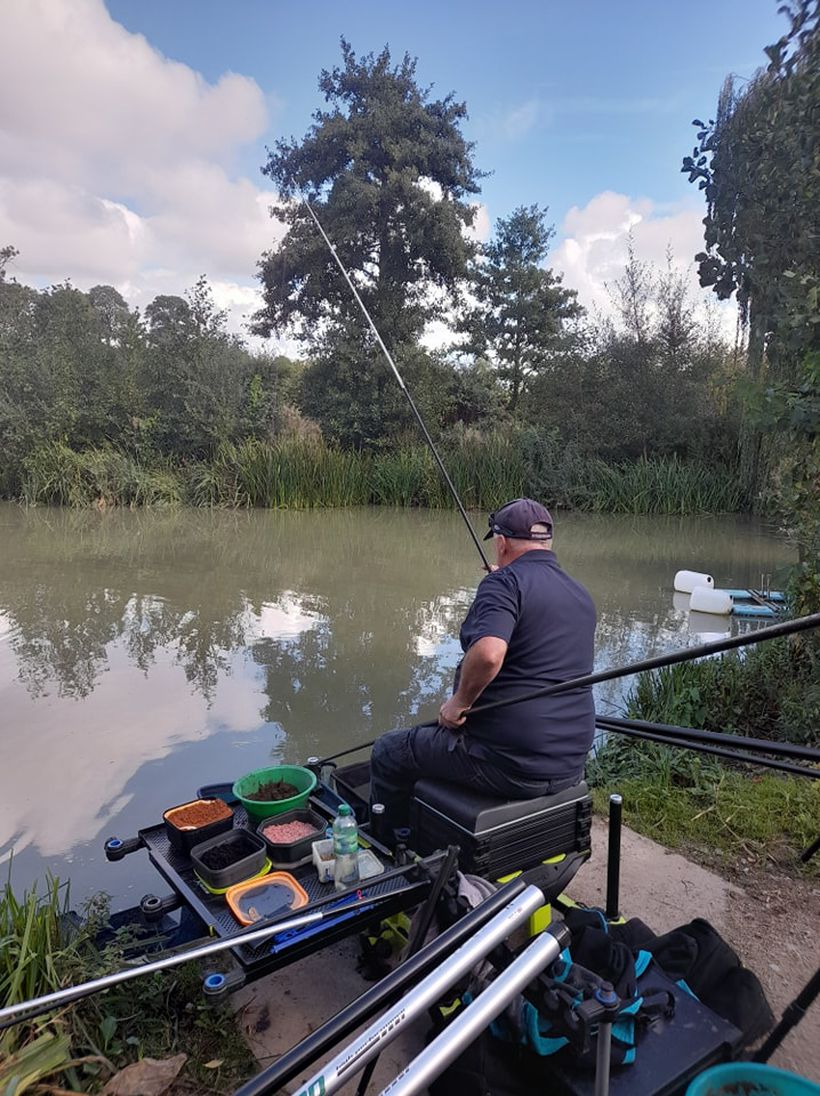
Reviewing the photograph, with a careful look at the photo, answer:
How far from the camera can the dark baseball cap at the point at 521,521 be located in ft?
7.47

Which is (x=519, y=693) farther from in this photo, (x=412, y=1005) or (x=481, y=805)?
(x=412, y=1005)

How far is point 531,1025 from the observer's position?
5.15 ft

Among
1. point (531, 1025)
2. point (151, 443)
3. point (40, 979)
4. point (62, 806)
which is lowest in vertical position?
point (62, 806)

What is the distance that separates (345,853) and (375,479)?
41.3 feet

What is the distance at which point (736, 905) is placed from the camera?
7.88 ft

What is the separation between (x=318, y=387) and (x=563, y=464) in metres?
5.72

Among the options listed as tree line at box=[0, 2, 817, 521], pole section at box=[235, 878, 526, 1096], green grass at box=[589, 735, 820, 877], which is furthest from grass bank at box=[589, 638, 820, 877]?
tree line at box=[0, 2, 817, 521]

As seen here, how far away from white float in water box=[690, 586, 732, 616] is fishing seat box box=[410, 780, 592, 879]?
16.7ft

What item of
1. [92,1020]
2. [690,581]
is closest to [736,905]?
[92,1020]

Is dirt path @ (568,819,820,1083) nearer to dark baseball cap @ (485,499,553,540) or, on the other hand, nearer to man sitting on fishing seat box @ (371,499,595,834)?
man sitting on fishing seat box @ (371,499,595,834)

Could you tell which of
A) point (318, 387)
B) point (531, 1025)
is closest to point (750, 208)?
point (531, 1025)

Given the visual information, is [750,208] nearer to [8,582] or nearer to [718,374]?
[8,582]

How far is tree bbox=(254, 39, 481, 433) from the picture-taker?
15.5 m

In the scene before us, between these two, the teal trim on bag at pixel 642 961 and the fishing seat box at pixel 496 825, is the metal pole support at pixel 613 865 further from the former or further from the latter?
the teal trim on bag at pixel 642 961
